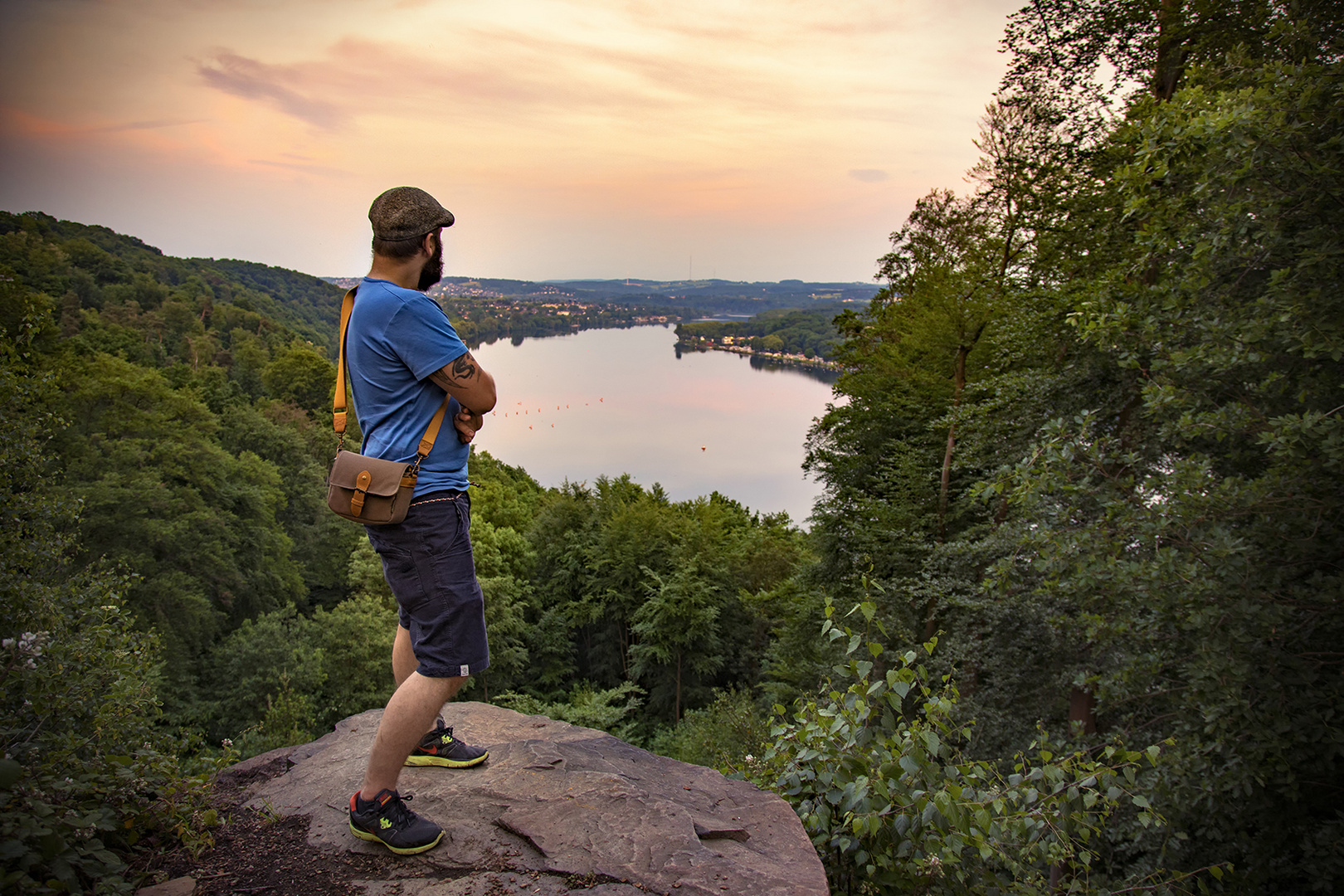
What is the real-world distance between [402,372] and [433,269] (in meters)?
0.48

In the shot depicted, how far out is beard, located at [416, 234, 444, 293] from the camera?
2.62m

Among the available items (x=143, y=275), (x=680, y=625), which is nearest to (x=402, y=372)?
(x=680, y=625)

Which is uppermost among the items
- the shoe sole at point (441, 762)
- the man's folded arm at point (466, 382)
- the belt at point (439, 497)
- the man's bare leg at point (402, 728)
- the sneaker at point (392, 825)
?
the man's folded arm at point (466, 382)

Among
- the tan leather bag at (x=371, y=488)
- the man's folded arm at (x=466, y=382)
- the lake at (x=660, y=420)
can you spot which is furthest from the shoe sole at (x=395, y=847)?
the lake at (x=660, y=420)

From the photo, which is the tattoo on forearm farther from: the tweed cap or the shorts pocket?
the shorts pocket

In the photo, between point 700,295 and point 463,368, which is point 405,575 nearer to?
point 463,368

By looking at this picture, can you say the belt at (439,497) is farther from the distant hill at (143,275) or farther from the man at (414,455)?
the distant hill at (143,275)

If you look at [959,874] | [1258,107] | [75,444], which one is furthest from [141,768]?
[75,444]

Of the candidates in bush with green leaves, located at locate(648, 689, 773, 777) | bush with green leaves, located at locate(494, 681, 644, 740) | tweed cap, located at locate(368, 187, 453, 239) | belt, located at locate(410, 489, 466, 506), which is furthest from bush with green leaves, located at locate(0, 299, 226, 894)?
bush with green leaves, located at locate(648, 689, 773, 777)

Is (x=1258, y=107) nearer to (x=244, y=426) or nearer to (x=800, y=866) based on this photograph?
(x=800, y=866)

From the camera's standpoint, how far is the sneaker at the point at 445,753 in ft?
10.5

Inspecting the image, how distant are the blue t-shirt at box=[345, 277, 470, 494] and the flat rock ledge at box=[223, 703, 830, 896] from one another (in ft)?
4.45

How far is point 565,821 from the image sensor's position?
2.76m

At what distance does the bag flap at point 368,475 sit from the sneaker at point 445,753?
1421mm
